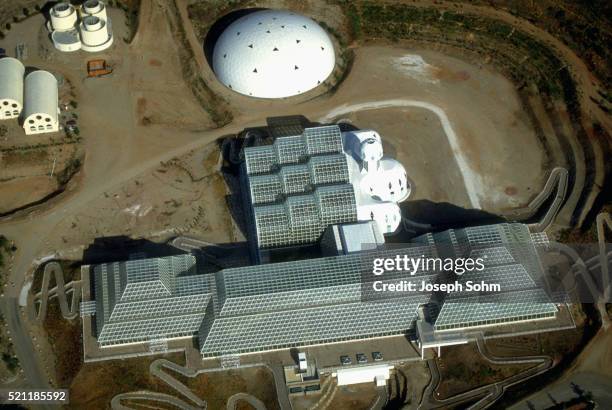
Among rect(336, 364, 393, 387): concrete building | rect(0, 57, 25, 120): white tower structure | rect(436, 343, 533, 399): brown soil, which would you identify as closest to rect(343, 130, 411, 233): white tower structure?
rect(436, 343, 533, 399): brown soil

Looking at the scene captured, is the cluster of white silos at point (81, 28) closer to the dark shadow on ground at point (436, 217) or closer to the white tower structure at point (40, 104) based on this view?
the white tower structure at point (40, 104)

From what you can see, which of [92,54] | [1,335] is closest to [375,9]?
[92,54]

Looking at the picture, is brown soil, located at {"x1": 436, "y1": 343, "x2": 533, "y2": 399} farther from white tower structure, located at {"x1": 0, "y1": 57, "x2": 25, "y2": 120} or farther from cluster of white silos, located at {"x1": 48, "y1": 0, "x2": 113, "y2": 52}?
cluster of white silos, located at {"x1": 48, "y1": 0, "x2": 113, "y2": 52}

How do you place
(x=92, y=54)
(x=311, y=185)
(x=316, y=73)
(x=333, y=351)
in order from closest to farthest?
(x=333, y=351) → (x=311, y=185) → (x=316, y=73) → (x=92, y=54)

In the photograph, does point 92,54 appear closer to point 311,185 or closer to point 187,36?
point 187,36

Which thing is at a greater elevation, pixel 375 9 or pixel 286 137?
pixel 375 9

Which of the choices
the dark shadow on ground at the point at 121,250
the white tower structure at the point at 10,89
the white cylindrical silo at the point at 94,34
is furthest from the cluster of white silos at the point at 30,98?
the dark shadow on ground at the point at 121,250
